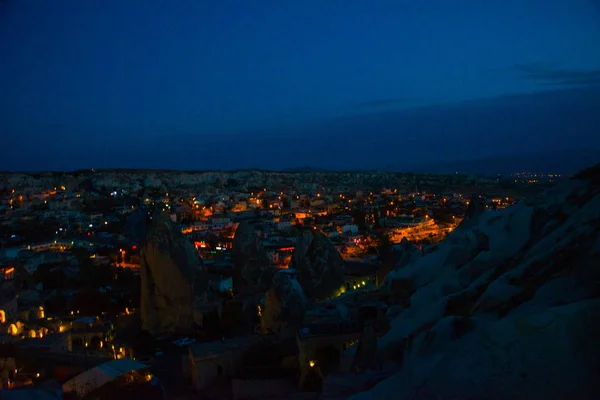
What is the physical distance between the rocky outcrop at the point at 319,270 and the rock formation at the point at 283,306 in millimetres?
3722

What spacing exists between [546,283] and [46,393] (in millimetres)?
9417

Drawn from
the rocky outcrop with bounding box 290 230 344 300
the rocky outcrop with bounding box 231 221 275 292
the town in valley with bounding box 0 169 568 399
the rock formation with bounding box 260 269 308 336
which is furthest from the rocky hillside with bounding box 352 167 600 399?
the rocky outcrop with bounding box 231 221 275 292

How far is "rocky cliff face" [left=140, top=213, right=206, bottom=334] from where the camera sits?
20.3 meters

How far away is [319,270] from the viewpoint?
69.7 feet

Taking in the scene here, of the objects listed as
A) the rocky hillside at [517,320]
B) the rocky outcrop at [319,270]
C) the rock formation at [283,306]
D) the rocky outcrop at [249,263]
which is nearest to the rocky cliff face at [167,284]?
the rocky outcrop at [249,263]

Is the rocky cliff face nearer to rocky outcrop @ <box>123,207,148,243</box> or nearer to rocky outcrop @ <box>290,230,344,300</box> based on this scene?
rocky outcrop @ <box>290,230,344,300</box>

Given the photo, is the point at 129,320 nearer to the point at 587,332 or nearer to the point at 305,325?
the point at 305,325

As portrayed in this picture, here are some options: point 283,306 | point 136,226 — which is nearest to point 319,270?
point 283,306

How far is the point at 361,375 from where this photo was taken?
1010cm

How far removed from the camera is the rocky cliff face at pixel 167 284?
66.6ft

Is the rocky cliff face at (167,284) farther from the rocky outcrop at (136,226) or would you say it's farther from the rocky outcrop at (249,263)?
the rocky outcrop at (136,226)

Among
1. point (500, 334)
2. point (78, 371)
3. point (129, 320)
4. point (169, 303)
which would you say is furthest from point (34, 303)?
point (500, 334)

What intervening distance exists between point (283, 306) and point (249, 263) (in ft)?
25.9

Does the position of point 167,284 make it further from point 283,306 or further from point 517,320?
point 517,320
